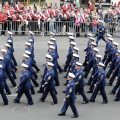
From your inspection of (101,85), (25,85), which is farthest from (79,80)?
(25,85)

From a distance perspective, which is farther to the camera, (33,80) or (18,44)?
(18,44)

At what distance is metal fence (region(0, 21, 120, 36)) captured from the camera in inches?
1260

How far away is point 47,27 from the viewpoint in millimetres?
32344

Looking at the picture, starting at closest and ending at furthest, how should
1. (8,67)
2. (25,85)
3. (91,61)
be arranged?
1. (25,85)
2. (8,67)
3. (91,61)

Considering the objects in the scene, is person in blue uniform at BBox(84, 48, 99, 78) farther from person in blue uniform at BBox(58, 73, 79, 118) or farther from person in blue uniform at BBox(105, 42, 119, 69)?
person in blue uniform at BBox(58, 73, 79, 118)

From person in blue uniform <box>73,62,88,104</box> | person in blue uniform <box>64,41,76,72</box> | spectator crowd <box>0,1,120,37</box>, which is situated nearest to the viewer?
person in blue uniform <box>73,62,88,104</box>

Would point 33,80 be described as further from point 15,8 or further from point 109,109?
point 15,8

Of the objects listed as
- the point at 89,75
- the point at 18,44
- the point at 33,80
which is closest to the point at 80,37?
the point at 18,44

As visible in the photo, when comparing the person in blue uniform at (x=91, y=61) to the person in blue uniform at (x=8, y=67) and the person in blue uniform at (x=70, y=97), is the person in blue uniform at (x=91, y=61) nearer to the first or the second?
the person in blue uniform at (x=8, y=67)

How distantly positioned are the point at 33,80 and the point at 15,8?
11683 millimetres

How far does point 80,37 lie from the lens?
107ft

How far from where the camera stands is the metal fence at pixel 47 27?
32.0 metres

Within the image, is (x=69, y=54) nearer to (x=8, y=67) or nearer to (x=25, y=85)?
(x=8, y=67)

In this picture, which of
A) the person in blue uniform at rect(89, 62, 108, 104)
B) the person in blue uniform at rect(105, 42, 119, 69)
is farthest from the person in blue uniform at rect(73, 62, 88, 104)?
the person in blue uniform at rect(105, 42, 119, 69)
